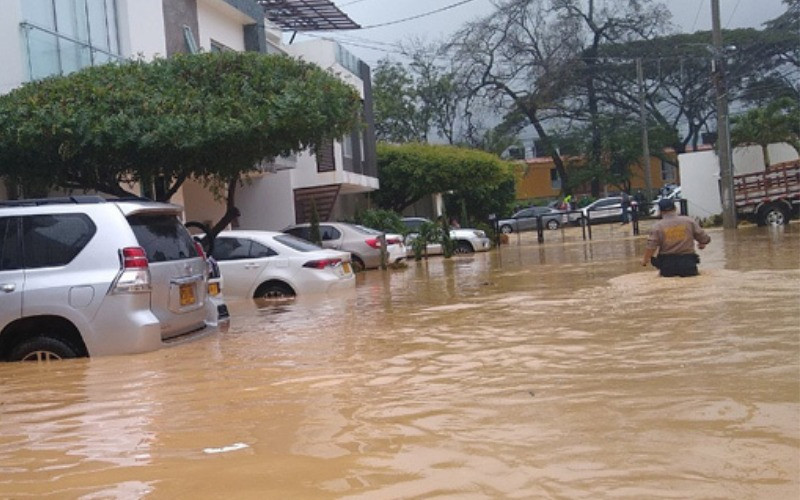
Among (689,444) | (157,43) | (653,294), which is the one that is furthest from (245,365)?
(157,43)

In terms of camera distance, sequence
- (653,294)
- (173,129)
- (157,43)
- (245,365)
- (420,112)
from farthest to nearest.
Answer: (420,112), (157,43), (173,129), (653,294), (245,365)

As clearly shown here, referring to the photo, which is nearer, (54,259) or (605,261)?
(54,259)

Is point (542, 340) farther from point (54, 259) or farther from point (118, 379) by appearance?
point (54, 259)

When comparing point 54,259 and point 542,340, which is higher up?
point 54,259

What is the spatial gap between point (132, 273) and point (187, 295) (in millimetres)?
943

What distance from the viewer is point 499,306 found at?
12281 mm

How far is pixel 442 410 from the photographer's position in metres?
5.81

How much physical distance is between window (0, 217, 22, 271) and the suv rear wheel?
72 centimetres

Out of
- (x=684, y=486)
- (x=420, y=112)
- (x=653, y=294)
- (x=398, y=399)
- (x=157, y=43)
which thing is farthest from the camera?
(x=420, y=112)

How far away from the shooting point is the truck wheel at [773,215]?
31938 millimetres

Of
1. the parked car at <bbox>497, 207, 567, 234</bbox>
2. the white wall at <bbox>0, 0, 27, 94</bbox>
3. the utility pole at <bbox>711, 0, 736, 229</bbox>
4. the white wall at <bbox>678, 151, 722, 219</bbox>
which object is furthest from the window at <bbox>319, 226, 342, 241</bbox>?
the parked car at <bbox>497, 207, 567, 234</bbox>

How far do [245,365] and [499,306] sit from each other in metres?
4.93

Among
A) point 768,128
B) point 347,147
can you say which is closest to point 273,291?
point 347,147

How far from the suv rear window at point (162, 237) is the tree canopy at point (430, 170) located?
1162 inches
